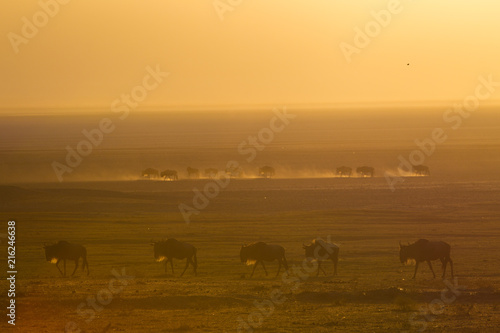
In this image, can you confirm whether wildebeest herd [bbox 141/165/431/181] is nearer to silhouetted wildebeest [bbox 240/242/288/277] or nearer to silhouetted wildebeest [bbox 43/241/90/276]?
Result: silhouetted wildebeest [bbox 43/241/90/276]

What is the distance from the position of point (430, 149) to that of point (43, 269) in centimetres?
8648

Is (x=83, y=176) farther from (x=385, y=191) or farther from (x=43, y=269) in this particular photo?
(x=43, y=269)

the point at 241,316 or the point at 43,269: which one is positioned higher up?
the point at 43,269

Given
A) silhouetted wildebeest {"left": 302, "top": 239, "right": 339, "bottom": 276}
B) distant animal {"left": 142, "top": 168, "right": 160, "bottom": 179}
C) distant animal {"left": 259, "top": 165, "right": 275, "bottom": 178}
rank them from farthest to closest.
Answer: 1. distant animal {"left": 259, "top": 165, "right": 275, "bottom": 178}
2. distant animal {"left": 142, "top": 168, "right": 160, "bottom": 179}
3. silhouetted wildebeest {"left": 302, "top": 239, "right": 339, "bottom": 276}

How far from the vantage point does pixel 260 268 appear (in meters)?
24.9

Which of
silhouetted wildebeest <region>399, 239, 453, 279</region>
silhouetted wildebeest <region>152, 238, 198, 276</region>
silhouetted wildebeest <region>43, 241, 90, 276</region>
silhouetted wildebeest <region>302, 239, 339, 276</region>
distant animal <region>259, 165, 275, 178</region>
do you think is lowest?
silhouetted wildebeest <region>399, 239, 453, 279</region>

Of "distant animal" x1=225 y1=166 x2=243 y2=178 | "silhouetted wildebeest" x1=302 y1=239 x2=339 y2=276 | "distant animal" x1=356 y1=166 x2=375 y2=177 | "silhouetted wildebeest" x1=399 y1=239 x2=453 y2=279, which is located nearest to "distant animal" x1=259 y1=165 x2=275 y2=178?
"distant animal" x1=225 y1=166 x2=243 y2=178

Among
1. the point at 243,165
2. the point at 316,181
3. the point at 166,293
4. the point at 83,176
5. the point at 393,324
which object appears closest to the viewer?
the point at 393,324

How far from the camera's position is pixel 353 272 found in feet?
78.4

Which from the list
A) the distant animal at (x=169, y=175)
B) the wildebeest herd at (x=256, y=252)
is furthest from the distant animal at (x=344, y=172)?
the wildebeest herd at (x=256, y=252)

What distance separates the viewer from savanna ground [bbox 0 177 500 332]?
16.5m

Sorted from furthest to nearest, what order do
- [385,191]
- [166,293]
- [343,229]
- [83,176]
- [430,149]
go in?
1. [430,149]
2. [83,176]
3. [385,191]
4. [343,229]
5. [166,293]

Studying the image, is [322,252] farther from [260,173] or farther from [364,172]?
[364,172]

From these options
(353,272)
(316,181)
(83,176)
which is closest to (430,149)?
(316,181)
